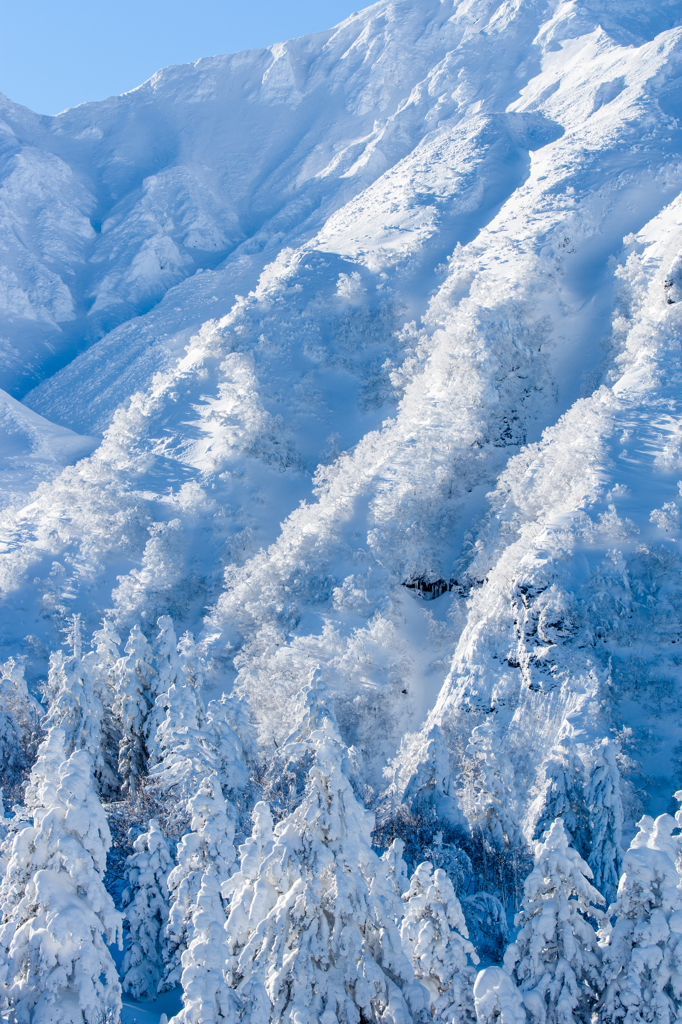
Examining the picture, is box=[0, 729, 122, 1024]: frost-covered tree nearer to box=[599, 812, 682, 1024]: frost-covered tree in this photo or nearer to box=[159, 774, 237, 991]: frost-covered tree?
box=[159, 774, 237, 991]: frost-covered tree

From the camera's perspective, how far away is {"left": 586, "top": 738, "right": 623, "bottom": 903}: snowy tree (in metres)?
23.8

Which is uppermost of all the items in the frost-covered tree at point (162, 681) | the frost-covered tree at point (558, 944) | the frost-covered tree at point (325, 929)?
the frost-covered tree at point (325, 929)

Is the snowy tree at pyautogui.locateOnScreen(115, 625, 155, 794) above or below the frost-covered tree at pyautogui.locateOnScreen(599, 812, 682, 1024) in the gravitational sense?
below

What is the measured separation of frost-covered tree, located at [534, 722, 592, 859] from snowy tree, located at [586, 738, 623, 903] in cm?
32

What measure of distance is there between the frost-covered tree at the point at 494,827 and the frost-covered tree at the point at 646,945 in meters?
11.9

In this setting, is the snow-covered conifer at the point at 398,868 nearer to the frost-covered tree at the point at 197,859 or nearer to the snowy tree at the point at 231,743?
the frost-covered tree at the point at 197,859

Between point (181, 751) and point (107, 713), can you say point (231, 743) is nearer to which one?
point (181, 751)

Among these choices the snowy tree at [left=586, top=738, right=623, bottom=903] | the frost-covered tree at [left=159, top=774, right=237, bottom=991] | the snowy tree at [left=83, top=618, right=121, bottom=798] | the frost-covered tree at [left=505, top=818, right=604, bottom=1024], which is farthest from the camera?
the snowy tree at [left=83, top=618, right=121, bottom=798]

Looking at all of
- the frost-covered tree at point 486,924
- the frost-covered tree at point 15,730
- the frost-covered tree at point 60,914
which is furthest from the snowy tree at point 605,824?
the frost-covered tree at point 15,730

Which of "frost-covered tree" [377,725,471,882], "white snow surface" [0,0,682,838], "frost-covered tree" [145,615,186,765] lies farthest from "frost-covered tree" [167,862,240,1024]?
"white snow surface" [0,0,682,838]

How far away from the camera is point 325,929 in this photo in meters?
15.2

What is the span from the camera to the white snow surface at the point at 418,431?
40.0m

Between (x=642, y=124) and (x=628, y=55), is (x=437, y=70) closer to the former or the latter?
(x=628, y=55)

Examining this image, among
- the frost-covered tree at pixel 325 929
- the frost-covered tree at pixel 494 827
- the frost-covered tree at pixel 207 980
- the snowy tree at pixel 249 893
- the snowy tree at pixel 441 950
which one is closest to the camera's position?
the frost-covered tree at pixel 207 980
